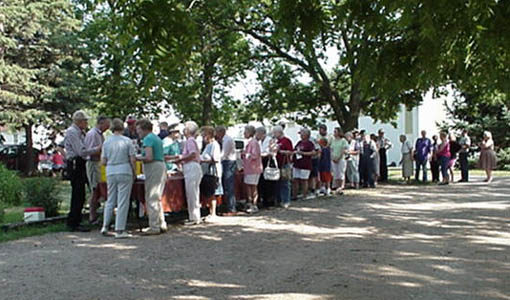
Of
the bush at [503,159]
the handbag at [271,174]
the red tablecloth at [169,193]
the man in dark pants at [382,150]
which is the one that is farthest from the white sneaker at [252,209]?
the bush at [503,159]

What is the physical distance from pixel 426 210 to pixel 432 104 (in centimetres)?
2895

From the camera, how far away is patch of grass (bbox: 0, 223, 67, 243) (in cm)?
863

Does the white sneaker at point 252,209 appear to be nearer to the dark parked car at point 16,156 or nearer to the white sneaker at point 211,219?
the white sneaker at point 211,219

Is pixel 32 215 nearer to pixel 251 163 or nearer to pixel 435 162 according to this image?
pixel 251 163

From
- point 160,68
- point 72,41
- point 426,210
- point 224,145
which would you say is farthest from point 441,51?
point 72,41

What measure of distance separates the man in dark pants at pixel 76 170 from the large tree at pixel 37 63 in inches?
644

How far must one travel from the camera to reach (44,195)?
10609 millimetres

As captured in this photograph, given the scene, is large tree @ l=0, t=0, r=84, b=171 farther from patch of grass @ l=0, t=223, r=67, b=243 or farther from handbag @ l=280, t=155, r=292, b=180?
patch of grass @ l=0, t=223, r=67, b=243

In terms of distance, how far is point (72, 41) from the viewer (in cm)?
2564

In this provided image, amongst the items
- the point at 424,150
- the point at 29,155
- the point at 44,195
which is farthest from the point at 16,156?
the point at 424,150

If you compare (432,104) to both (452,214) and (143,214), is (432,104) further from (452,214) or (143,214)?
(143,214)

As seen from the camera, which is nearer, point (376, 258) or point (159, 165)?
point (376, 258)

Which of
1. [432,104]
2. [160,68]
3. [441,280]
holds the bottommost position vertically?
[441,280]

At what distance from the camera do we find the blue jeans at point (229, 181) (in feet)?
36.1
